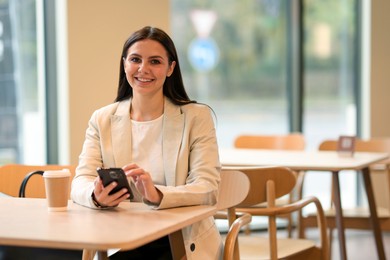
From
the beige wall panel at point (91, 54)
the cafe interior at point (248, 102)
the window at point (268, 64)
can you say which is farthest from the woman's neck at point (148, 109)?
the window at point (268, 64)

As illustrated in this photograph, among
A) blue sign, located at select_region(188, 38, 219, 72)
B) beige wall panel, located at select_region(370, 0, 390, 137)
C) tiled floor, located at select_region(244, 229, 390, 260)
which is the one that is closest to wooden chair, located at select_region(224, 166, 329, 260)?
tiled floor, located at select_region(244, 229, 390, 260)

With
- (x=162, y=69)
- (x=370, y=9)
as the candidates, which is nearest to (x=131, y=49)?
(x=162, y=69)

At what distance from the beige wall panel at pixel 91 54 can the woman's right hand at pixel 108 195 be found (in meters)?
2.87

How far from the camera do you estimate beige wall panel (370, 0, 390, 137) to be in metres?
7.13

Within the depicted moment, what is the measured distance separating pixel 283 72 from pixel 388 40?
1.00 metres

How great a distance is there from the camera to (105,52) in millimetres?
5461

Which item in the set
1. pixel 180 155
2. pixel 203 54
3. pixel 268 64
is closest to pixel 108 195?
pixel 180 155

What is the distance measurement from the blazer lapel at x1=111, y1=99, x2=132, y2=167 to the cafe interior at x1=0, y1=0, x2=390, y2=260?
0.35 meters

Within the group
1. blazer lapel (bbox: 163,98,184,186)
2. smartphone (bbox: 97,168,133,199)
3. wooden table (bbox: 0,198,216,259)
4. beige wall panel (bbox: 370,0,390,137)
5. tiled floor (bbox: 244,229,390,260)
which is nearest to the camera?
wooden table (bbox: 0,198,216,259)

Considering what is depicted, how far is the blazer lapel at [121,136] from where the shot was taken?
2936mm

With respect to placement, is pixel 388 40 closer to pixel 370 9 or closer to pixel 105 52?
pixel 370 9

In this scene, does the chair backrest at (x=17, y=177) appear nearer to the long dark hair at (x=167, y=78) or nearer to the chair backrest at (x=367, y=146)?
the long dark hair at (x=167, y=78)

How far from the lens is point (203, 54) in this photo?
6688mm

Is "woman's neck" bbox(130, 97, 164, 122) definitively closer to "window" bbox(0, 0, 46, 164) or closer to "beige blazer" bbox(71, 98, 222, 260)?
"beige blazer" bbox(71, 98, 222, 260)
